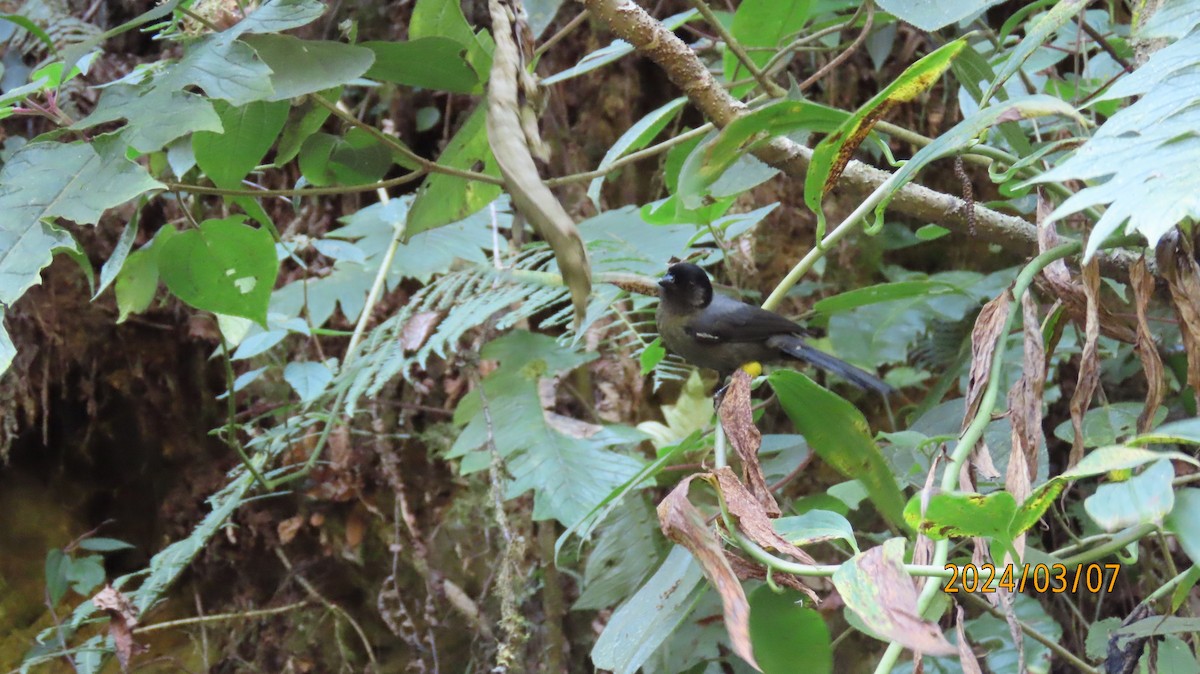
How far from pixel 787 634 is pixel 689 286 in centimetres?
166

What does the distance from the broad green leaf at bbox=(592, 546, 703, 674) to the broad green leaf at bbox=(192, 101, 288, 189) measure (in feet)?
2.82

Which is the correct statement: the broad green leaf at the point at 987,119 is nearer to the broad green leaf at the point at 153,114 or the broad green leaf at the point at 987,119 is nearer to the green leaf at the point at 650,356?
the broad green leaf at the point at 153,114

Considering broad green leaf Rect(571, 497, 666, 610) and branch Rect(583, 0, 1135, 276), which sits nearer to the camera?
branch Rect(583, 0, 1135, 276)

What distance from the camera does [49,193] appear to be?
110cm

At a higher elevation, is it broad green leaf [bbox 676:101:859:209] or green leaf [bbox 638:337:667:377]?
broad green leaf [bbox 676:101:859:209]

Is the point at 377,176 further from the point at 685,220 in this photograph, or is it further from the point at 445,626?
the point at 445,626

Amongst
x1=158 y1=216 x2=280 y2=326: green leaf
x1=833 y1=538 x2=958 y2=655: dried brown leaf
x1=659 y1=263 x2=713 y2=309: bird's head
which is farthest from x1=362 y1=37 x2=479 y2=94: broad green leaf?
x1=659 y1=263 x2=713 y2=309: bird's head

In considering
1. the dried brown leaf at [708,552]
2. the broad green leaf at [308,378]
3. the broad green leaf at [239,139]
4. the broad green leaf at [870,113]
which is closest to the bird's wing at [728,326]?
the broad green leaf at [308,378]

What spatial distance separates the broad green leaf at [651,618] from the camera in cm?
118

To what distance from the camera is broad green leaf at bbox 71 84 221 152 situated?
1.09 m

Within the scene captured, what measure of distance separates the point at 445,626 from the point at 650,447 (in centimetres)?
Answer: 90

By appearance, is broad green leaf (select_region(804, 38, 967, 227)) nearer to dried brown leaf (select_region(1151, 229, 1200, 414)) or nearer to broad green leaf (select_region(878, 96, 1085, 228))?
broad green leaf (select_region(878, 96, 1085, 228))

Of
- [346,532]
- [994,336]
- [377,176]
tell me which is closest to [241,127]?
[377,176]

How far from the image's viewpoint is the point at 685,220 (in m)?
1.86
